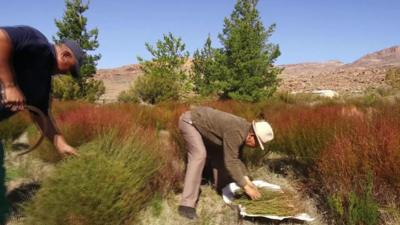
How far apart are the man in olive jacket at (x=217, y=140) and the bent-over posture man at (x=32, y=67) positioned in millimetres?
1157

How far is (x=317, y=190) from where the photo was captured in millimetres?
4488

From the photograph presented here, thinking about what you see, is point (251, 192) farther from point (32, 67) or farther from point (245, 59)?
point (245, 59)

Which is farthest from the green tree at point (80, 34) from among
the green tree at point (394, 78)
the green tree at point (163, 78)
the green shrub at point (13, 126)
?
the green tree at point (394, 78)

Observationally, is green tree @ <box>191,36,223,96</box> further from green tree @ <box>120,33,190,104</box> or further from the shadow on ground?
the shadow on ground

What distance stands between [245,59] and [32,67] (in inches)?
708

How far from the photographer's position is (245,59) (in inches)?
812

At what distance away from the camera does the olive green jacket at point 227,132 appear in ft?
12.8

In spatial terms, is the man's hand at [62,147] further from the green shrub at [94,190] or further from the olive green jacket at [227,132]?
the olive green jacket at [227,132]

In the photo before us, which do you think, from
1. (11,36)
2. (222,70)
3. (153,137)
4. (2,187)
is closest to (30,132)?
(2,187)

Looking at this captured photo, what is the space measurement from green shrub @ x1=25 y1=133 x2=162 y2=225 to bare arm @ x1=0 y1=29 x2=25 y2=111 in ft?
3.08

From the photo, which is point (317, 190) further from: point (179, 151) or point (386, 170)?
point (179, 151)

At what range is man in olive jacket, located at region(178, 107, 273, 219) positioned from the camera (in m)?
3.89

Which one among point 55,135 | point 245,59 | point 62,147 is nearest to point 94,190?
point 62,147

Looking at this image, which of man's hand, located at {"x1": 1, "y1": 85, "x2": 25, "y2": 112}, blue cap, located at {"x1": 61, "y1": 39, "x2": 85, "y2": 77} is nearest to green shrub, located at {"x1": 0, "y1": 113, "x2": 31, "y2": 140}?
blue cap, located at {"x1": 61, "y1": 39, "x2": 85, "y2": 77}
